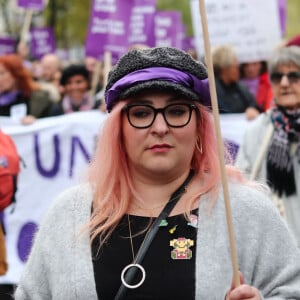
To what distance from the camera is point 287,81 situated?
5645 mm

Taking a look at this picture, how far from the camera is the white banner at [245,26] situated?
8523 mm

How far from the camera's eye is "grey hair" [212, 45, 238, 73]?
8.66 meters

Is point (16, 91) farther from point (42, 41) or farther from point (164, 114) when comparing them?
point (42, 41)

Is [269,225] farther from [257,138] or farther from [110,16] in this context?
[110,16]

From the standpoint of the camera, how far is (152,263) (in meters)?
2.88

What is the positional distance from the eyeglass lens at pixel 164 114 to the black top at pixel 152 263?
0.94 ft

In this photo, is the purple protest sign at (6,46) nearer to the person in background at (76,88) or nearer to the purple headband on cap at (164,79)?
the person in background at (76,88)

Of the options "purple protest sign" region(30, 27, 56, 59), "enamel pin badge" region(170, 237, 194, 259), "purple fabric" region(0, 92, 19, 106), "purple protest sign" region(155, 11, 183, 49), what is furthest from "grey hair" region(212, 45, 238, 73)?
"purple protest sign" region(30, 27, 56, 59)

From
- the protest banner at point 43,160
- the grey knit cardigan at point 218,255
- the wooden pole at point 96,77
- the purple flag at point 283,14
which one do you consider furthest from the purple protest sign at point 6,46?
the grey knit cardigan at point 218,255

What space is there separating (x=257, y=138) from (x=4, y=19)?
82.8 ft

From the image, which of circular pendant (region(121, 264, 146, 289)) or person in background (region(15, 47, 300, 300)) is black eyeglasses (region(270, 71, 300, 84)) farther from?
circular pendant (region(121, 264, 146, 289))

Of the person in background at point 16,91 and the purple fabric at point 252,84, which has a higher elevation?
the person in background at point 16,91

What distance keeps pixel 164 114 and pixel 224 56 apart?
5782mm

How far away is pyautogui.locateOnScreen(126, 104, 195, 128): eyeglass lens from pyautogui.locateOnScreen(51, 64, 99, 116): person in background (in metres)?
6.77
